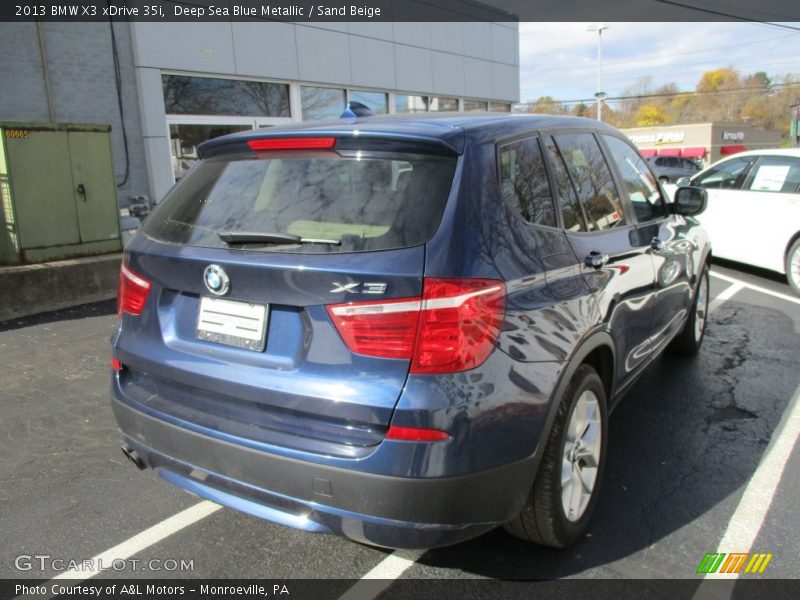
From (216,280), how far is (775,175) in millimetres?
7883

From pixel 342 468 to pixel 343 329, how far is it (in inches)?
17.6

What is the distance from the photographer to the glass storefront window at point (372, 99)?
13.7 m

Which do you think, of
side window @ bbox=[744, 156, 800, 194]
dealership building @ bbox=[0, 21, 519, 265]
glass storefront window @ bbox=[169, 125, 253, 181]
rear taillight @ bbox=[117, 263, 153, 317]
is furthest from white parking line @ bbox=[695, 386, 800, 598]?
glass storefront window @ bbox=[169, 125, 253, 181]

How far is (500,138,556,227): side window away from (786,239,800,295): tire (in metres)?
6.17

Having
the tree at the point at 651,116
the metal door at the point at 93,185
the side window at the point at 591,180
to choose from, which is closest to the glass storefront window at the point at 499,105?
the metal door at the point at 93,185

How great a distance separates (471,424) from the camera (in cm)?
199

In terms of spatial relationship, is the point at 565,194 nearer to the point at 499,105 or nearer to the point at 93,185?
the point at 93,185

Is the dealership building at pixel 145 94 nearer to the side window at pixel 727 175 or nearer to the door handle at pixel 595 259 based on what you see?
the door handle at pixel 595 259

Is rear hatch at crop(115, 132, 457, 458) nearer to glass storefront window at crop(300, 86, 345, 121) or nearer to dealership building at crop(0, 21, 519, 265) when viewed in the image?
dealership building at crop(0, 21, 519, 265)

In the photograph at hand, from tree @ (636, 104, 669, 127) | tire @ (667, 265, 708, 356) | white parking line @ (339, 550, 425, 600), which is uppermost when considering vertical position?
tree @ (636, 104, 669, 127)

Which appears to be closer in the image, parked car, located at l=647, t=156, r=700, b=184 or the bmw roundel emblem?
the bmw roundel emblem

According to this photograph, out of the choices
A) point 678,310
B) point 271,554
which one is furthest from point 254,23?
point 271,554

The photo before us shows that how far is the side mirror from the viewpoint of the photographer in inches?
166

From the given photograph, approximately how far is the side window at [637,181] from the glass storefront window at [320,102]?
9385mm
